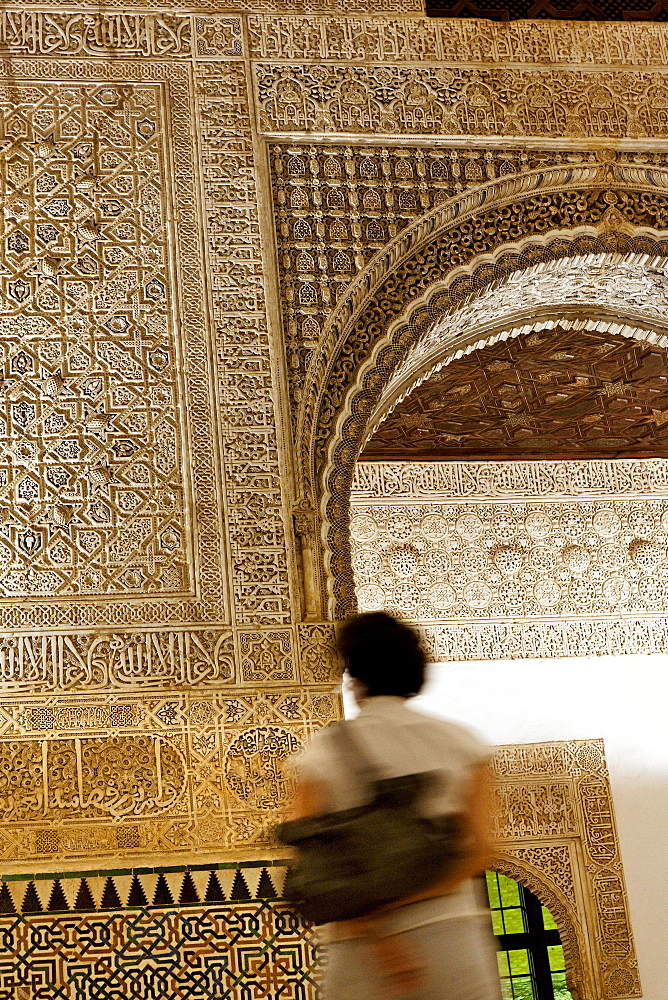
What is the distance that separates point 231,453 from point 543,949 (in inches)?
181

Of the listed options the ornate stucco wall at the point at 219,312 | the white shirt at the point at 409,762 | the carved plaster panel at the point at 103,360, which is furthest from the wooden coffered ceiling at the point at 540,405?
the white shirt at the point at 409,762

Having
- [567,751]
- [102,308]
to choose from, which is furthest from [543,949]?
[102,308]

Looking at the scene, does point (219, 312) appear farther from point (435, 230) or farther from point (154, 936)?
point (154, 936)

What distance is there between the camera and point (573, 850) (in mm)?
6617

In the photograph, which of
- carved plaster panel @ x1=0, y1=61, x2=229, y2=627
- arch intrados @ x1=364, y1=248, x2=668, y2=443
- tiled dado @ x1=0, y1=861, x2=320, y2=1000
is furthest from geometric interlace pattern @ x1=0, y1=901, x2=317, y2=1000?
arch intrados @ x1=364, y1=248, x2=668, y2=443

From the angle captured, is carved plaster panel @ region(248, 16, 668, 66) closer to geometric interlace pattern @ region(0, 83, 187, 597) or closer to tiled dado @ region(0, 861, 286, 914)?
geometric interlace pattern @ region(0, 83, 187, 597)

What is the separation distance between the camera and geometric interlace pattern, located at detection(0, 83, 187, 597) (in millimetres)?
3471

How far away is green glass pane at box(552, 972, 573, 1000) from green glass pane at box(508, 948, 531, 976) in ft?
0.56

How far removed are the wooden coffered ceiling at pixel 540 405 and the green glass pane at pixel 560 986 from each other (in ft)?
9.33

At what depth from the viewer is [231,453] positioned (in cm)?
362

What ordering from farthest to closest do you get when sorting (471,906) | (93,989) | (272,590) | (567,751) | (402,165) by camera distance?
1. (567,751)
2. (402,165)
3. (272,590)
4. (93,989)
5. (471,906)

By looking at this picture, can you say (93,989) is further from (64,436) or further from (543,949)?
(543,949)

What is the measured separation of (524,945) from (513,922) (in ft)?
0.44

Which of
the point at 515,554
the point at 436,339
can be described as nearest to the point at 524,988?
the point at 515,554
